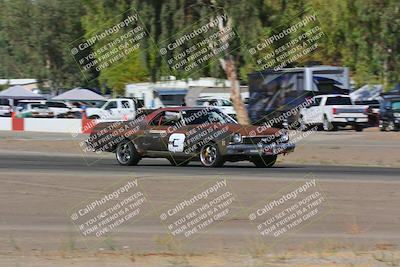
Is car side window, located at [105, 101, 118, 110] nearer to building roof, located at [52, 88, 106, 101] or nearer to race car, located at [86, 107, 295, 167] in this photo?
building roof, located at [52, 88, 106, 101]

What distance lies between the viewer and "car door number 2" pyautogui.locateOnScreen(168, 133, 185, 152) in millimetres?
21031

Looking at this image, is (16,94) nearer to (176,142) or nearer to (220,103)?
(220,103)

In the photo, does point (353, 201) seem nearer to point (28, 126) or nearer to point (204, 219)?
point (204, 219)

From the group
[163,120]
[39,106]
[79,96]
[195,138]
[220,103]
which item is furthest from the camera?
[79,96]

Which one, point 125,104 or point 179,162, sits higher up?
point 179,162

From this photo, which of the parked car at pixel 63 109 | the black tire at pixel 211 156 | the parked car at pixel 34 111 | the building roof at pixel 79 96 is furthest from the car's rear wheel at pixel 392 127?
the building roof at pixel 79 96

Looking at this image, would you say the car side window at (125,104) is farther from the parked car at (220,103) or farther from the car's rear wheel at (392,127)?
the car's rear wheel at (392,127)

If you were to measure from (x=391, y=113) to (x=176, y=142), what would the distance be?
2191 centimetres

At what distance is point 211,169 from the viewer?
67.7 ft

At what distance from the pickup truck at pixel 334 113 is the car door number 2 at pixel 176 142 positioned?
896 inches

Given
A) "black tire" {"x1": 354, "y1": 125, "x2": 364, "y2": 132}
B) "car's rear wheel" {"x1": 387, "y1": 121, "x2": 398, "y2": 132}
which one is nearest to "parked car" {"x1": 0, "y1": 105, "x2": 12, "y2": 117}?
"black tire" {"x1": 354, "y1": 125, "x2": 364, "y2": 132}

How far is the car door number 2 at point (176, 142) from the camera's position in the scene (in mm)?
21031

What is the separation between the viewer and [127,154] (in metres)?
22.3

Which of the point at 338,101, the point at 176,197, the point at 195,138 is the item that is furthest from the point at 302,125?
the point at 176,197
